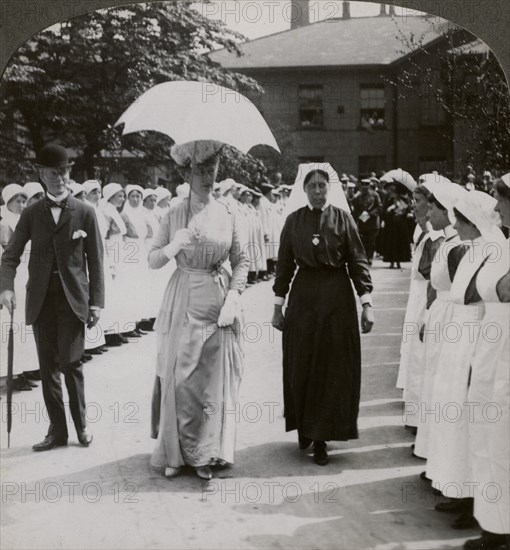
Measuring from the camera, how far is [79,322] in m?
4.30

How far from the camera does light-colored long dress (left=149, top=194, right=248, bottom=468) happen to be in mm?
4508

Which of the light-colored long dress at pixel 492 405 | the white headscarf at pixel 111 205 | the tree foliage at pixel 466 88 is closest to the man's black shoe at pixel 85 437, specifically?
the white headscarf at pixel 111 205

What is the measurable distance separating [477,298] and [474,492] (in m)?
0.81

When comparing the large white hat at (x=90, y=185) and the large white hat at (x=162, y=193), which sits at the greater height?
the large white hat at (x=90, y=185)

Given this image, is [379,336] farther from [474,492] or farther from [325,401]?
[474,492]

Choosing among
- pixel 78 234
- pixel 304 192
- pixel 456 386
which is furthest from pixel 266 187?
pixel 456 386

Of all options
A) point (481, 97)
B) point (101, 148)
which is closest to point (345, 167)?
point (481, 97)

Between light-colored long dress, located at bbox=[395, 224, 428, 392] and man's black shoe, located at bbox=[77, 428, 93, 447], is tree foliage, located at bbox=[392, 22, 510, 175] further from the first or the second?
man's black shoe, located at bbox=[77, 428, 93, 447]

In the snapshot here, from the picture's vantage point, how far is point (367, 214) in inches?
175

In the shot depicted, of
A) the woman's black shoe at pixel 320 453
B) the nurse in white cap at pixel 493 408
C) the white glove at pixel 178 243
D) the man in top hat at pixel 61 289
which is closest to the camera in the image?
the nurse in white cap at pixel 493 408

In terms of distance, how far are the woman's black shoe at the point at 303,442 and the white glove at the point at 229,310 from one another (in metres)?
0.77

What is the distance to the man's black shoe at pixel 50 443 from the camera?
409 centimetres

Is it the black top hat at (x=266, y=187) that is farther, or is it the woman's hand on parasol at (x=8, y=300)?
the black top hat at (x=266, y=187)

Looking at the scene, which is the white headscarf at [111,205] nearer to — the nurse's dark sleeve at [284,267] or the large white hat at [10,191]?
the large white hat at [10,191]
